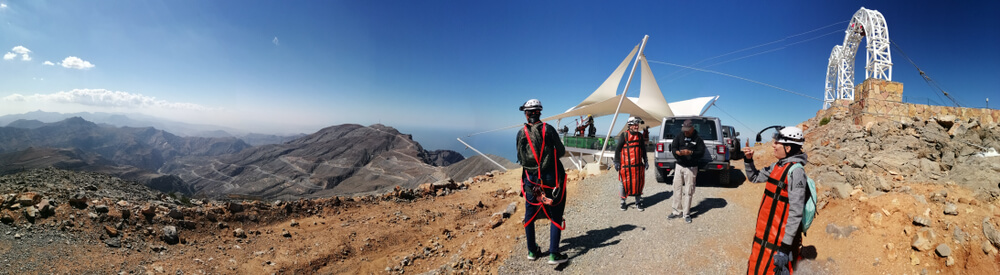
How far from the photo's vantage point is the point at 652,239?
15.0 ft

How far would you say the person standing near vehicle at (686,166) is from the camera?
17.0 feet

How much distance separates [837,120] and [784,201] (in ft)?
57.3

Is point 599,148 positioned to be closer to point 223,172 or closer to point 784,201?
point 784,201

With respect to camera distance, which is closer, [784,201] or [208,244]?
[784,201]

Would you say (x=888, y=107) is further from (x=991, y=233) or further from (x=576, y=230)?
(x=576, y=230)

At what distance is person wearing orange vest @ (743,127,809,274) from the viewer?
2.51 m

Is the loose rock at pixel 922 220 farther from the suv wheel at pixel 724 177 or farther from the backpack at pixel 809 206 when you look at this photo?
the suv wheel at pixel 724 177

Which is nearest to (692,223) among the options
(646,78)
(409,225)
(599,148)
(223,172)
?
(409,225)

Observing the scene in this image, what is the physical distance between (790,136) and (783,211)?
1.85 ft

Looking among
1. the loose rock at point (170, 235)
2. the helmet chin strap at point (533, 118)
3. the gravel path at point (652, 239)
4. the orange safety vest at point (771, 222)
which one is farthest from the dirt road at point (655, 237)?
the loose rock at point (170, 235)

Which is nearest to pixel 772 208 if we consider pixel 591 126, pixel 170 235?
pixel 170 235

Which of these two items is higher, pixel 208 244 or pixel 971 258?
pixel 971 258

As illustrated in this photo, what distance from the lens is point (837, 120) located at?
1487 centimetres

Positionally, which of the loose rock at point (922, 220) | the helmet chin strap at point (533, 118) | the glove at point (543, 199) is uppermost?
the helmet chin strap at point (533, 118)
